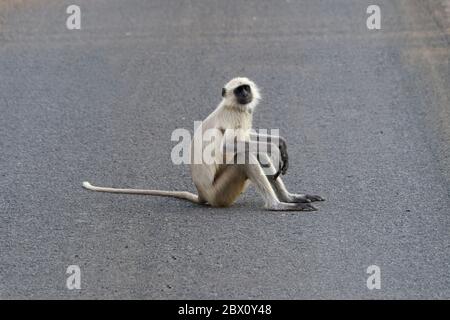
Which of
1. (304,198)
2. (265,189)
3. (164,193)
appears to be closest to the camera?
(265,189)

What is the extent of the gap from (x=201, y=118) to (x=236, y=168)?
84.0 inches

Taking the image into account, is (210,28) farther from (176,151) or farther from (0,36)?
(176,151)

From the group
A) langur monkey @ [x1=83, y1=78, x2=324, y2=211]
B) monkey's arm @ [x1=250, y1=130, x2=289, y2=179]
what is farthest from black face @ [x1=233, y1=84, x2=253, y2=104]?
monkey's arm @ [x1=250, y1=130, x2=289, y2=179]

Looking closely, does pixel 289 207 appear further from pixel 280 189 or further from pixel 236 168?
pixel 236 168

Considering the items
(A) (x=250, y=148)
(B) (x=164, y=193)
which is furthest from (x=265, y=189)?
(B) (x=164, y=193)

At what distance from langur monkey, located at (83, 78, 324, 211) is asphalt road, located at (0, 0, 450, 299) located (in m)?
0.10

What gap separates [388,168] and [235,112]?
1306 millimetres

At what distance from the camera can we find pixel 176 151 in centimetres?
909

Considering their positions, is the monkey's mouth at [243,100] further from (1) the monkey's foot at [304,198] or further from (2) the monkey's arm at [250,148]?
(1) the monkey's foot at [304,198]

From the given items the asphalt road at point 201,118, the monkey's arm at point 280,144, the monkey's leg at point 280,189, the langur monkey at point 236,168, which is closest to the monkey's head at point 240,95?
the langur monkey at point 236,168

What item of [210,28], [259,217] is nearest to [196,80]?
[210,28]

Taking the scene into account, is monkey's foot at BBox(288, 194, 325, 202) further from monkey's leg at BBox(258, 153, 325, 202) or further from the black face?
the black face

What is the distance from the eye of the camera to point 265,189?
7758 mm

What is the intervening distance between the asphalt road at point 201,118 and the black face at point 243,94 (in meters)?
0.73
